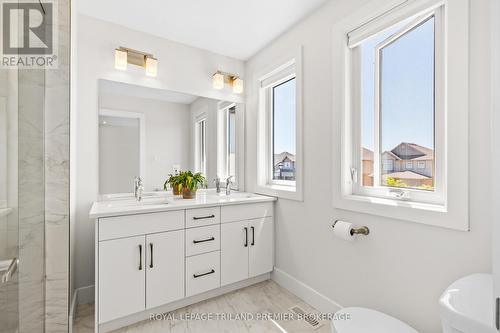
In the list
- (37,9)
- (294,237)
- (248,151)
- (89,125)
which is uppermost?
(37,9)

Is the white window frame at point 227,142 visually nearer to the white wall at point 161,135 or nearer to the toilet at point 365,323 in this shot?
the white wall at point 161,135

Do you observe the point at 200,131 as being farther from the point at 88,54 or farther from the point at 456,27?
the point at 456,27

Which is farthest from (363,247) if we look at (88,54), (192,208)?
(88,54)

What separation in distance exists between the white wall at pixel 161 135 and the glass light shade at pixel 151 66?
256 mm

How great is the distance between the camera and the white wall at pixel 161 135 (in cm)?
229

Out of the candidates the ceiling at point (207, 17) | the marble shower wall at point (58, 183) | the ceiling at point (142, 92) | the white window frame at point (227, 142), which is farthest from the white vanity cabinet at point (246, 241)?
A: the ceiling at point (207, 17)

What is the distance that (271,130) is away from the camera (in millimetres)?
2604

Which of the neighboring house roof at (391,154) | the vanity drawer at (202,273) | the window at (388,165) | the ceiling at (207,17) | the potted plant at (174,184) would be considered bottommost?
the vanity drawer at (202,273)

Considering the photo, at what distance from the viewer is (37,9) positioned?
1250mm

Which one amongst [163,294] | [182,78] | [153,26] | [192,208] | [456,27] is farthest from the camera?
[182,78]

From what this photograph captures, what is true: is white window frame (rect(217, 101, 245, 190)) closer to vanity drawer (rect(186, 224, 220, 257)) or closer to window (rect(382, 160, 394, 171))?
vanity drawer (rect(186, 224, 220, 257))

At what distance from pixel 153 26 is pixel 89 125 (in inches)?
→ 40.8

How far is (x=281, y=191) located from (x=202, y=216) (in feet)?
2.57

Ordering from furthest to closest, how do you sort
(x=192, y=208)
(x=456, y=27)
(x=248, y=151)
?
(x=248, y=151) → (x=192, y=208) → (x=456, y=27)
